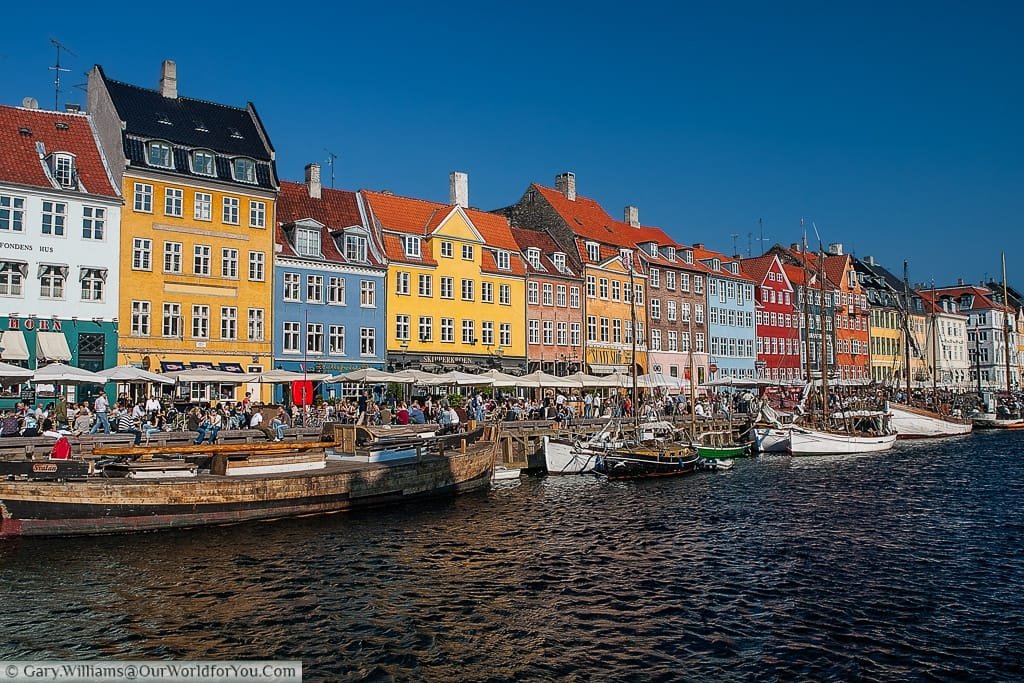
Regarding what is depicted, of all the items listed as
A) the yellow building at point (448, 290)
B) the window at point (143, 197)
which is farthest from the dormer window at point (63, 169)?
the yellow building at point (448, 290)

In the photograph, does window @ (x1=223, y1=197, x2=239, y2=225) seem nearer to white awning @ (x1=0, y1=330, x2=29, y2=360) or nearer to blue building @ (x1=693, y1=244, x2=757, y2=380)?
white awning @ (x1=0, y1=330, x2=29, y2=360)

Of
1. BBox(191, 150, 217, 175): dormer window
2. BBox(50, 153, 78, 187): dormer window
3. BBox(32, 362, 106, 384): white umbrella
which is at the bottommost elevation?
BBox(32, 362, 106, 384): white umbrella

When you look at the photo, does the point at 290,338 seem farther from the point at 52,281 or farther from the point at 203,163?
the point at 52,281

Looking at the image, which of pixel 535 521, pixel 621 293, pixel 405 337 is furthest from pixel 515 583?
pixel 621 293

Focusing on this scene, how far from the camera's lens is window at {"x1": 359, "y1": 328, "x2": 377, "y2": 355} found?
5384cm

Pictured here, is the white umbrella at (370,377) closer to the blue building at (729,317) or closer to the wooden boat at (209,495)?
the wooden boat at (209,495)

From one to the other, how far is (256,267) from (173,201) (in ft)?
18.4

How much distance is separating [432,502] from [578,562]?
10472mm

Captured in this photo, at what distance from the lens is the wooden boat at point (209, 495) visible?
77.8ft

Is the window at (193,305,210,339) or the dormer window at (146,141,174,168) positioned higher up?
the dormer window at (146,141,174,168)

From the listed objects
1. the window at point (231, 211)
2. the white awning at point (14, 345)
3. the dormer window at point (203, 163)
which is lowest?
the white awning at point (14, 345)

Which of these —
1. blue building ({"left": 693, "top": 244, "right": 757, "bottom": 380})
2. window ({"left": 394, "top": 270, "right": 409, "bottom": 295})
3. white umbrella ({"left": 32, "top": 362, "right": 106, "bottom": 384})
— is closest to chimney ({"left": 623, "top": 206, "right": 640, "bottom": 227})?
blue building ({"left": 693, "top": 244, "right": 757, "bottom": 380})

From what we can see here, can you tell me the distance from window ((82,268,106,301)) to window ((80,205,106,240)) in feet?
5.53

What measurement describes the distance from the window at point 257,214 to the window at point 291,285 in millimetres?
3189
